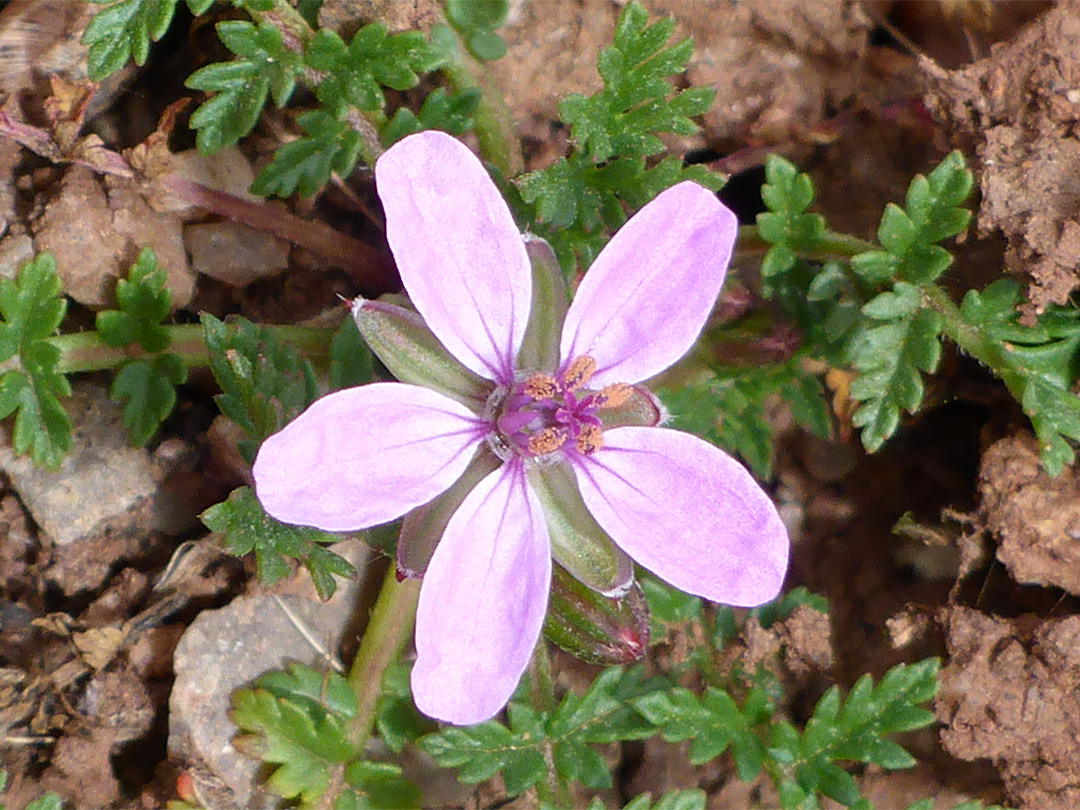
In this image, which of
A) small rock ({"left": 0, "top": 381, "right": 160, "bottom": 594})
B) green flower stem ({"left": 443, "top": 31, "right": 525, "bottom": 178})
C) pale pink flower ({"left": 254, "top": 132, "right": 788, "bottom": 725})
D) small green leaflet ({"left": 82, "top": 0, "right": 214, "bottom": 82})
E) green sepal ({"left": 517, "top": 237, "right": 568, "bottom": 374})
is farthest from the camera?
green flower stem ({"left": 443, "top": 31, "right": 525, "bottom": 178})

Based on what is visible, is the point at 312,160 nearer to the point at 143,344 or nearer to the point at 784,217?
the point at 143,344

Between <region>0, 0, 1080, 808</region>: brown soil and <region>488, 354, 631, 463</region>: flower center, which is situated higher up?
<region>488, 354, 631, 463</region>: flower center

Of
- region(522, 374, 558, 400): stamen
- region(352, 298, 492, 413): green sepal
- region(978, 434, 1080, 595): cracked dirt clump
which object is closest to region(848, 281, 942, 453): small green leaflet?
region(978, 434, 1080, 595): cracked dirt clump

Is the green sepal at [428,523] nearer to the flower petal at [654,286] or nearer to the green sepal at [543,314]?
the green sepal at [543,314]

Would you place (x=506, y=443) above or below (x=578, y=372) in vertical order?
below

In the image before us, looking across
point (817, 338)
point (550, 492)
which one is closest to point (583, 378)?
point (550, 492)

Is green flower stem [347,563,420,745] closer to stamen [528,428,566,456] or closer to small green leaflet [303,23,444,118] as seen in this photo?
→ stamen [528,428,566,456]

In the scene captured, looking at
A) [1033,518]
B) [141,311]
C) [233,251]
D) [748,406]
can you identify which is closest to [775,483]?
[748,406]

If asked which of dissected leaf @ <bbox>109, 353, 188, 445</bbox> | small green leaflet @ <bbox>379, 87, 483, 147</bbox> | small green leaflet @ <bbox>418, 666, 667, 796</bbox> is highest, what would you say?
small green leaflet @ <bbox>379, 87, 483, 147</bbox>
